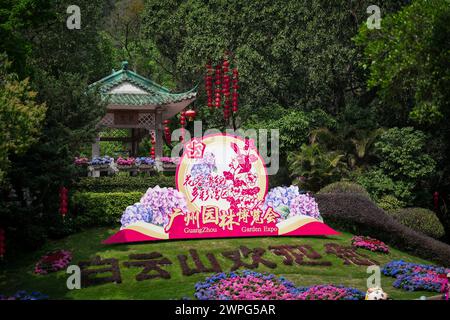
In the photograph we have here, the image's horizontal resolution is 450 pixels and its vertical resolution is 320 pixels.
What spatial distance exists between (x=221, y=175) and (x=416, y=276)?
7203 mm

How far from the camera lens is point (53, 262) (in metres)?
18.9

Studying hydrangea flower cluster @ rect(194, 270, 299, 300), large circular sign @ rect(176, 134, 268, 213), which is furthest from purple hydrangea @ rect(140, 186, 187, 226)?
hydrangea flower cluster @ rect(194, 270, 299, 300)

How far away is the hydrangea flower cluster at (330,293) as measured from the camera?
613 inches

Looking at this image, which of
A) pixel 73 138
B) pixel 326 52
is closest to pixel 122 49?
pixel 326 52

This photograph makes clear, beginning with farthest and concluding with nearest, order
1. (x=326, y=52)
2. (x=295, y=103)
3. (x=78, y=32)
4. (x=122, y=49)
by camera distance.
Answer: (x=122, y=49) < (x=78, y=32) < (x=295, y=103) < (x=326, y=52)

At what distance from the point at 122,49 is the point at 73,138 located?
31769 millimetres

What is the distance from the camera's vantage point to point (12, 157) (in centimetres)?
2114

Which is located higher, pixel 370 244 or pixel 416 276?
pixel 370 244

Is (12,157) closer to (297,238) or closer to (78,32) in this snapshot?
(297,238)

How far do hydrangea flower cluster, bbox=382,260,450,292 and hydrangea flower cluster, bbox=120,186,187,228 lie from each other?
7.05 metres

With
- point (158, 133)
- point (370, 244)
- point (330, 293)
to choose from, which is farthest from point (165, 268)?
point (158, 133)

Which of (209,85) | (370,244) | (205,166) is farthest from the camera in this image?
(209,85)

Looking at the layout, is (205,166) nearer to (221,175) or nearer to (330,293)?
(221,175)

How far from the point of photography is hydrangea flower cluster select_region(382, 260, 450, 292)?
17516 mm
